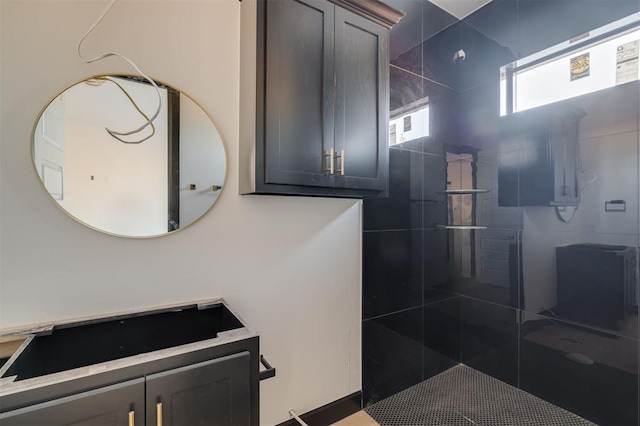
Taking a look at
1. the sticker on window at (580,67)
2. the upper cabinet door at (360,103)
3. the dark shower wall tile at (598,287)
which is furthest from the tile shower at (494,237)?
the upper cabinet door at (360,103)

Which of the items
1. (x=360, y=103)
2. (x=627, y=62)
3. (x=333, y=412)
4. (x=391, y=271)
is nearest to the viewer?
(x=360, y=103)

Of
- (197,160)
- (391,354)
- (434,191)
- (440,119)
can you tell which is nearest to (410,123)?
(440,119)

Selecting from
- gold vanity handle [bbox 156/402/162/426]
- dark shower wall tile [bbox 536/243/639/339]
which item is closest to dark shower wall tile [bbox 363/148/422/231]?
dark shower wall tile [bbox 536/243/639/339]

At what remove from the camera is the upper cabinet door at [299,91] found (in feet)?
4.20

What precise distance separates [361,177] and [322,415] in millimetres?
1468

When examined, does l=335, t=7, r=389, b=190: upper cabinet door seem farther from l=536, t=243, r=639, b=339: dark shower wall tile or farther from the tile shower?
l=536, t=243, r=639, b=339: dark shower wall tile

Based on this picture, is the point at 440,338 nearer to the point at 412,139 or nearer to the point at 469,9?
the point at 412,139

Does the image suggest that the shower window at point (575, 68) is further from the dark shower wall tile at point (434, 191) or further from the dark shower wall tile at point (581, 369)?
the dark shower wall tile at point (581, 369)

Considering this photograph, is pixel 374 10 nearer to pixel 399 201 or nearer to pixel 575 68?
pixel 399 201

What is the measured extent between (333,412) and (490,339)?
136cm

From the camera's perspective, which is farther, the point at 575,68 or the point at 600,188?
the point at 575,68

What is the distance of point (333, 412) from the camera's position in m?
1.81

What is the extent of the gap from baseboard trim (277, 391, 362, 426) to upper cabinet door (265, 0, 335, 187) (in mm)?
1388

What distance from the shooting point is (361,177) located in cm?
152
